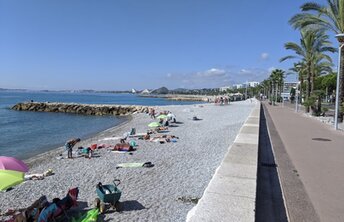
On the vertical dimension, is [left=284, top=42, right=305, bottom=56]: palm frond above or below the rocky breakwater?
above

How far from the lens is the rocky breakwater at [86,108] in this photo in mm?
51375

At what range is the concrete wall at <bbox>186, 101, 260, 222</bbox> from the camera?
13.8 ft

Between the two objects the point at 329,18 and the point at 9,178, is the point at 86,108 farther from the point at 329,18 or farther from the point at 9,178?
the point at 9,178

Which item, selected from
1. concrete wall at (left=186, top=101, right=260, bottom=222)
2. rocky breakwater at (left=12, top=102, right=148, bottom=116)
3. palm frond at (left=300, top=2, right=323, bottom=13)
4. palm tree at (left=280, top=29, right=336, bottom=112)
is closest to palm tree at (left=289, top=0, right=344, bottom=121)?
palm frond at (left=300, top=2, right=323, bottom=13)

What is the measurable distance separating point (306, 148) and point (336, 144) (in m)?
1.93

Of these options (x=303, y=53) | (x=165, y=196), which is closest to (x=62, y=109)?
(x=303, y=53)

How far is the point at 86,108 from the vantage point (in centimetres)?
5506

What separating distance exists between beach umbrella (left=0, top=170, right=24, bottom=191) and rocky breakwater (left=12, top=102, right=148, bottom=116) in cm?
4217

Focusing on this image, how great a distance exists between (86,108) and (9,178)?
51.8 meters

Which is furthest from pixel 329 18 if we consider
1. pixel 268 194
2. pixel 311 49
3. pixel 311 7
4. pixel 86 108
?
pixel 86 108

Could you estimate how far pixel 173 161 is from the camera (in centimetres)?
971

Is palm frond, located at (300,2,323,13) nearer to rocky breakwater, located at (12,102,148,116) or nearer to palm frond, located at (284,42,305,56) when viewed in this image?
palm frond, located at (284,42,305,56)

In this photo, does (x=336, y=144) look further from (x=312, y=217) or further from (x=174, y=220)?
(x=174, y=220)

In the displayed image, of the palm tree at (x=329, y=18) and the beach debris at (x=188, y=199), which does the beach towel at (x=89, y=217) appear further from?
the palm tree at (x=329, y=18)
